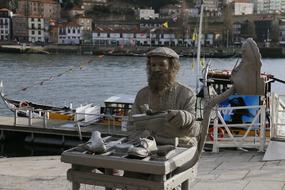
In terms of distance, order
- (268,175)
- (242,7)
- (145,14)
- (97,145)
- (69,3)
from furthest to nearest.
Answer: (242,7) < (69,3) < (145,14) < (268,175) < (97,145)

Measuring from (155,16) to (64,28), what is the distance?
3083 centimetres

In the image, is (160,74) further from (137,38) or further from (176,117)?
(137,38)

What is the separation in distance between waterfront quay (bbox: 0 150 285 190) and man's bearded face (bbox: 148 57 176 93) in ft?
4.46

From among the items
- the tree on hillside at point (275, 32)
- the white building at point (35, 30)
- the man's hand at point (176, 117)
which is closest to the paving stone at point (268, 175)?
the man's hand at point (176, 117)

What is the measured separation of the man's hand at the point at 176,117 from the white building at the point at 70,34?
330ft

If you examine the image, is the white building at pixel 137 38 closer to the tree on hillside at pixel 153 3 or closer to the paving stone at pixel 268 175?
the tree on hillside at pixel 153 3

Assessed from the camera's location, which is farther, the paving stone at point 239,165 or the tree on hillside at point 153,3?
the tree on hillside at point 153,3

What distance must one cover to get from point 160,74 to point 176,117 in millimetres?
380

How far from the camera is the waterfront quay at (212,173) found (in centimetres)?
544

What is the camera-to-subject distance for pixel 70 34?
104 meters

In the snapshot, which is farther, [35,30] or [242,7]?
[242,7]

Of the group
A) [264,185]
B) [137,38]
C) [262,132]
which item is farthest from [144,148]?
[137,38]

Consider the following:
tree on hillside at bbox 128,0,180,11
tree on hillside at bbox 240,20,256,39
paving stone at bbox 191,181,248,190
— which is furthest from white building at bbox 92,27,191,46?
paving stone at bbox 191,181,248,190

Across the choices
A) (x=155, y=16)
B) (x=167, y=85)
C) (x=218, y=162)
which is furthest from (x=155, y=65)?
(x=155, y=16)
